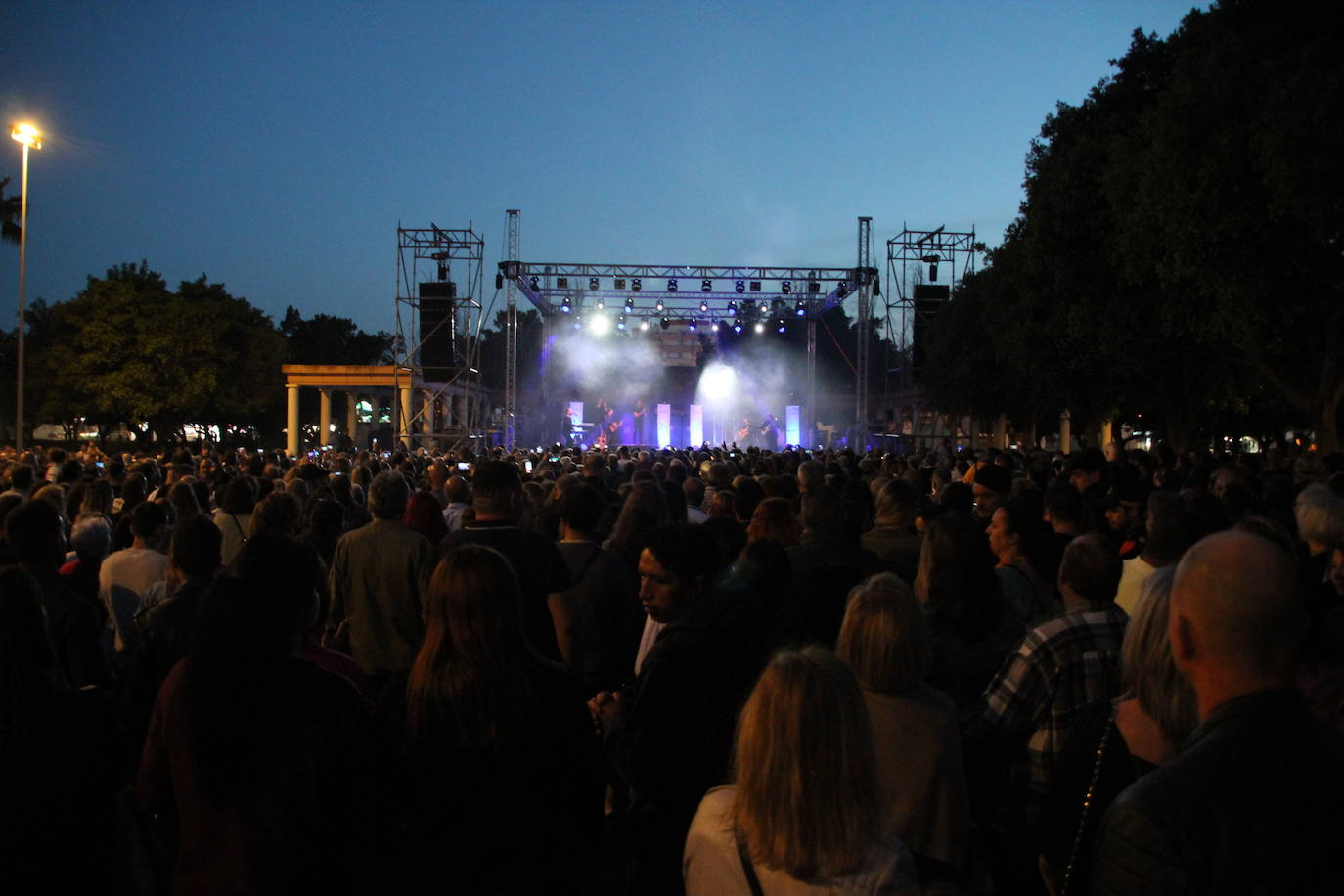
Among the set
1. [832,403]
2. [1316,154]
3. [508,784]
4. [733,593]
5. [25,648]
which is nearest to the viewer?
[508,784]

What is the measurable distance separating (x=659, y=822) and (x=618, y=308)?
31567 mm

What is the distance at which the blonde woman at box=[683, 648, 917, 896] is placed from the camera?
1.86m

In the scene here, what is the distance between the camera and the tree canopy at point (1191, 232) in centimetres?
1232

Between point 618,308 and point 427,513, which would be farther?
point 618,308

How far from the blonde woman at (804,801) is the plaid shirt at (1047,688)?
1.56m

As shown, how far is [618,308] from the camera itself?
34.1 m

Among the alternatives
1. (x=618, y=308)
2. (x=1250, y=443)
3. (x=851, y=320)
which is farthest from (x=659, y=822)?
(x=851, y=320)

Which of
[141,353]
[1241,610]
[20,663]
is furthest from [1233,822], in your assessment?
[141,353]

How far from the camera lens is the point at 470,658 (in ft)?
8.66

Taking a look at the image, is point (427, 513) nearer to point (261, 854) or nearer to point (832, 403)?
point (261, 854)

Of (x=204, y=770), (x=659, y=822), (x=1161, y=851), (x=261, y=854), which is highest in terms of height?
(x=1161, y=851)

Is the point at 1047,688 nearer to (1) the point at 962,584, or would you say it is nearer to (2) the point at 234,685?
(1) the point at 962,584

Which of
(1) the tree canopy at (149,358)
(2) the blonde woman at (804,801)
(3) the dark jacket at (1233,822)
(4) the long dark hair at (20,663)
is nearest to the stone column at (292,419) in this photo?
Answer: (1) the tree canopy at (149,358)

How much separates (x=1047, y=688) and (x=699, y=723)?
1.19 m
